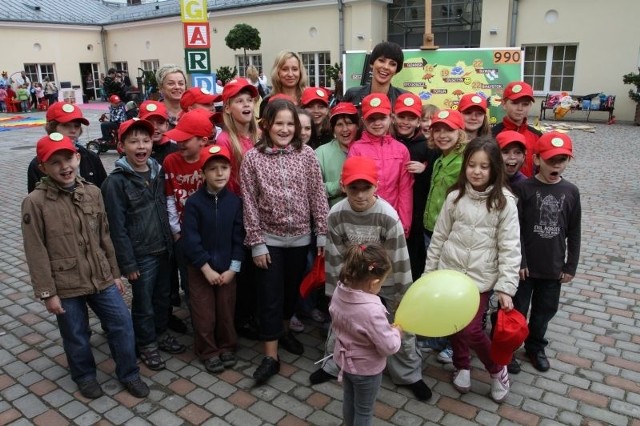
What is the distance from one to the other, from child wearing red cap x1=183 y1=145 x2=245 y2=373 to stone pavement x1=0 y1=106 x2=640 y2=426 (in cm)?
21

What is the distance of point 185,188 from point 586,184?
8035mm

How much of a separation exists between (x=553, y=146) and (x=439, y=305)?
1472 mm

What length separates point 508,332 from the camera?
2988 millimetres

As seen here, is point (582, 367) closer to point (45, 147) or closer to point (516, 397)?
point (516, 397)

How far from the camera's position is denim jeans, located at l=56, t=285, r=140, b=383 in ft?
10.5

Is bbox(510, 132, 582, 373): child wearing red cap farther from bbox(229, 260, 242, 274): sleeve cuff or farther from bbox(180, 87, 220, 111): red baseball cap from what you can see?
bbox(180, 87, 220, 111): red baseball cap

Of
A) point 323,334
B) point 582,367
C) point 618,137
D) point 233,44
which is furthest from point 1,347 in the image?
point 233,44

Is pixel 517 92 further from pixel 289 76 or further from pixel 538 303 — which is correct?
pixel 289 76

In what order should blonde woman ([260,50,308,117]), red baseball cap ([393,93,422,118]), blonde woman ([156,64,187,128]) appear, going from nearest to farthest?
red baseball cap ([393,93,422,118]), blonde woman ([260,50,308,117]), blonde woman ([156,64,187,128])

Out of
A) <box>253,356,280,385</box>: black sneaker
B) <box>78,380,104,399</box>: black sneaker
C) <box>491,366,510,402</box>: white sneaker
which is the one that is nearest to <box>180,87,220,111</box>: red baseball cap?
<box>253,356,280,385</box>: black sneaker

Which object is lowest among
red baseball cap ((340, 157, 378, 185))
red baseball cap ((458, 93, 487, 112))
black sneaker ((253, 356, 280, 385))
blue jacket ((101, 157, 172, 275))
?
black sneaker ((253, 356, 280, 385))

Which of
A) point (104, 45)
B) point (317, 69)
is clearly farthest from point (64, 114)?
point (104, 45)

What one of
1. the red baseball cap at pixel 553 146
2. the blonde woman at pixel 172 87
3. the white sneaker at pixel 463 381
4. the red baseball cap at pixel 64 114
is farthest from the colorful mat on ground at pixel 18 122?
the red baseball cap at pixel 553 146

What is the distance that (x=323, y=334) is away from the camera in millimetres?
4184
